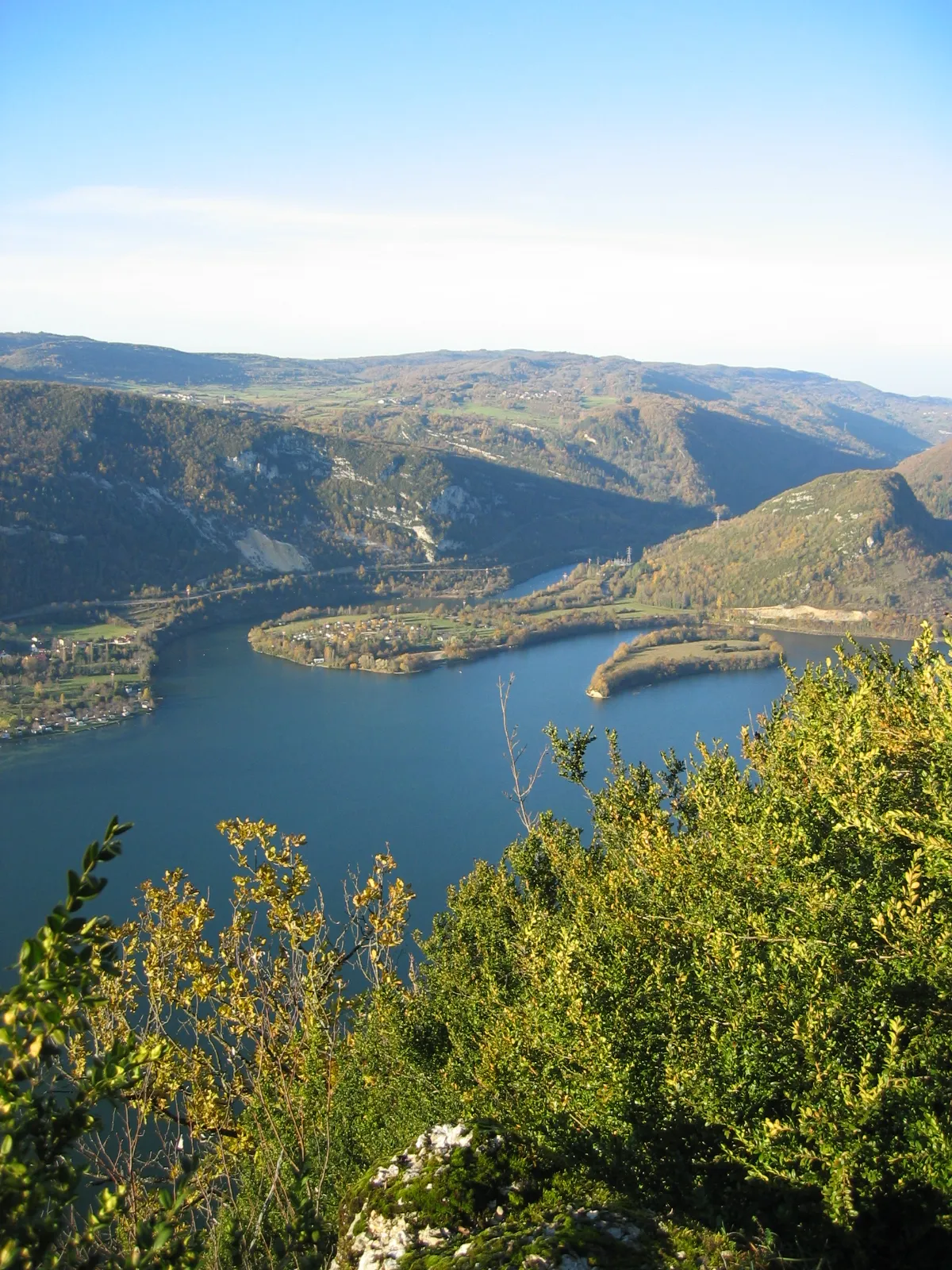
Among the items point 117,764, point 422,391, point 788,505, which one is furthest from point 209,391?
point 117,764

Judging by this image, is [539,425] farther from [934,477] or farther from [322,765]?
[322,765]

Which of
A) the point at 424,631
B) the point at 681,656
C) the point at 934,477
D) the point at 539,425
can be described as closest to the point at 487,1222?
the point at 681,656

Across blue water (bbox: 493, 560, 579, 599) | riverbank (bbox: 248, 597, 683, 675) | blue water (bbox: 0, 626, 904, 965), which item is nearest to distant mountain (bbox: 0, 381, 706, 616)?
blue water (bbox: 493, 560, 579, 599)

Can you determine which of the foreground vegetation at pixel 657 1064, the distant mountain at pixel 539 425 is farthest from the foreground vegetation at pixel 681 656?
the distant mountain at pixel 539 425

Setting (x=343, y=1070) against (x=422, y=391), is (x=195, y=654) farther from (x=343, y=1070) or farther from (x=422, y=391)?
(x=422, y=391)

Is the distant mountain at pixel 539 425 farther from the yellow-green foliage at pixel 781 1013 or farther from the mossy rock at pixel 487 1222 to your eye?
the mossy rock at pixel 487 1222

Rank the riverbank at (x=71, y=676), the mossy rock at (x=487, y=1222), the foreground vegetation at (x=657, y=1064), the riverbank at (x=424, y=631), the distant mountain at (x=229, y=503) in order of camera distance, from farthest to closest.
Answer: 1. the distant mountain at (x=229, y=503)
2. the riverbank at (x=424, y=631)
3. the riverbank at (x=71, y=676)
4. the foreground vegetation at (x=657, y=1064)
5. the mossy rock at (x=487, y=1222)
